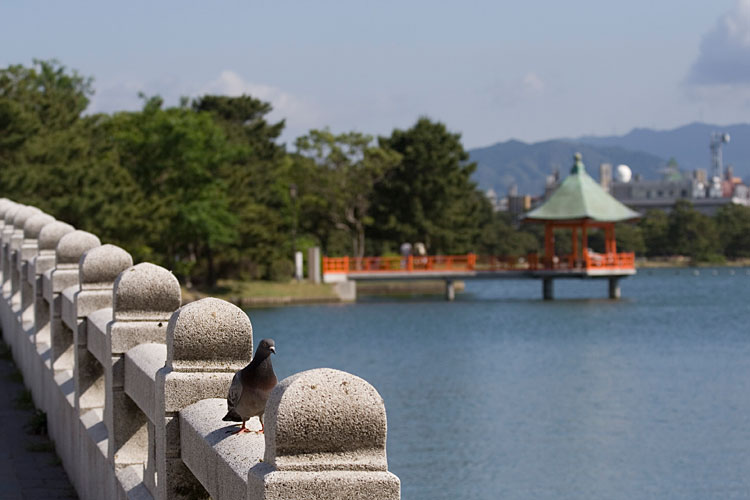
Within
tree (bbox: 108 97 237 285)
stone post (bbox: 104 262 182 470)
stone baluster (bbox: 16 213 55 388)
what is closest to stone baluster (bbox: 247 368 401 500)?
stone post (bbox: 104 262 182 470)

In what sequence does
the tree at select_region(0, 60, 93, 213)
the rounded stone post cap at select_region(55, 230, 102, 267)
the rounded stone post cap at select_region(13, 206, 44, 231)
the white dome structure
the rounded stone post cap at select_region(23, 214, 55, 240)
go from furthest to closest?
the white dome structure
the tree at select_region(0, 60, 93, 213)
the rounded stone post cap at select_region(13, 206, 44, 231)
the rounded stone post cap at select_region(23, 214, 55, 240)
the rounded stone post cap at select_region(55, 230, 102, 267)

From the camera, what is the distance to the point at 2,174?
108 ft

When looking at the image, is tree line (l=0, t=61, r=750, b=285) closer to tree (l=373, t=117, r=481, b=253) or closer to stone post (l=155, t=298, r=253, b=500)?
tree (l=373, t=117, r=481, b=253)

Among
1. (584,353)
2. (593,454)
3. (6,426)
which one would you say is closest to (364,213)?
(584,353)

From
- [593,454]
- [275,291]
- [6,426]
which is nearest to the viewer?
[6,426]

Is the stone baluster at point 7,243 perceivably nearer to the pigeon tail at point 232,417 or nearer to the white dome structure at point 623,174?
the pigeon tail at point 232,417

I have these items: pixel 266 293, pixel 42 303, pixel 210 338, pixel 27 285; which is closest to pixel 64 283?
pixel 42 303

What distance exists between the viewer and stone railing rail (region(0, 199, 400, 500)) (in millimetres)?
2691

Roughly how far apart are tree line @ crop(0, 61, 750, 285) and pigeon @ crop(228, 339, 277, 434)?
30847 mm

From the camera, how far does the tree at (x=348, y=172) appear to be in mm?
62000

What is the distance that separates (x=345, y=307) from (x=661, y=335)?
54.0 ft

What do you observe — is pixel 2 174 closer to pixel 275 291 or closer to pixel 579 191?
pixel 275 291

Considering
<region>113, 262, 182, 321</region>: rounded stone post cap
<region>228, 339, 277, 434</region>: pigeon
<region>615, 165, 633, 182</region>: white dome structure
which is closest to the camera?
<region>228, 339, 277, 434</region>: pigeon

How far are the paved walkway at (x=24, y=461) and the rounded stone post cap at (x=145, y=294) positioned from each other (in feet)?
6.50
